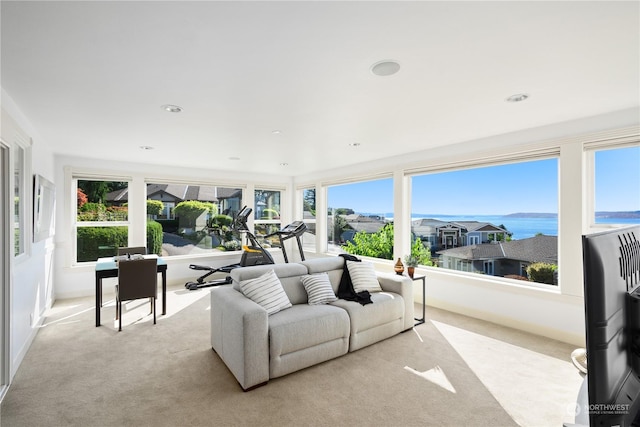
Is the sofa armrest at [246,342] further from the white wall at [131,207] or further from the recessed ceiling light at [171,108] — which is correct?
the white wall at [131,207]

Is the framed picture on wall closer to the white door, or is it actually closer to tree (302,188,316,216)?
the white door

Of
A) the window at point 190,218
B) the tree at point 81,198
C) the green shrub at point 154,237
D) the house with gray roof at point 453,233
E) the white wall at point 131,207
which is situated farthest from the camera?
the window at point 190,218

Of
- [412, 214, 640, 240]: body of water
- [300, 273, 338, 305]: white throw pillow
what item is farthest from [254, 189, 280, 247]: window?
[412, 214, 640, 240]: body of water

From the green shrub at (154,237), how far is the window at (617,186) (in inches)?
261

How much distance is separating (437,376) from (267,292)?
64.1 inches

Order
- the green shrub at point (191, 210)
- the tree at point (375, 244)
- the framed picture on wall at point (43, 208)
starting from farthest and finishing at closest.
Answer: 1. the green shrub at point (191, 210)
2. the tree at point (375, 244)
3. the framed picture on wall at point (43, 208)

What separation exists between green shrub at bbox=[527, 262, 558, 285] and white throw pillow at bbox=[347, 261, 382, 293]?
184 cm

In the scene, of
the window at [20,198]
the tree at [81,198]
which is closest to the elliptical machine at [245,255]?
the tree at [81,198]

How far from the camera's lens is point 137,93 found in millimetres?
2469

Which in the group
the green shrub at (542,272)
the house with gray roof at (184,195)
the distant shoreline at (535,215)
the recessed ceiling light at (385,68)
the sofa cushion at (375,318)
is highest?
the recessed ceiling light at (385,68)

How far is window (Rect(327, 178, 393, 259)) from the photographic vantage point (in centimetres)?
554

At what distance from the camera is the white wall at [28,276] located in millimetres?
2598

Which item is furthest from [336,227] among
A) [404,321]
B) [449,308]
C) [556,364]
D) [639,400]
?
[639,400]

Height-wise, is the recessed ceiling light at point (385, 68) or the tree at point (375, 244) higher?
the recessed ceiling light at point (385, 68)
